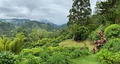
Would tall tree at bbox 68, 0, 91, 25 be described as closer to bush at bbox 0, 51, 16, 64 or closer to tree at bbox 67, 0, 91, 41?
tree at bbox 67, 0, 91, 41

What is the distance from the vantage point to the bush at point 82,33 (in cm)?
2464

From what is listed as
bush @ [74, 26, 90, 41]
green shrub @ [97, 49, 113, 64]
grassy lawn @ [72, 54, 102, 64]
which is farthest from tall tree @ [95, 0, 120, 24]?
green shrub @ [97, 49, 113, 64]

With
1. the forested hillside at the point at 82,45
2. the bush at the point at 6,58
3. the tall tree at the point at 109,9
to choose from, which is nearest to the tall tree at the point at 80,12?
the forested hillside at the point at 82,45

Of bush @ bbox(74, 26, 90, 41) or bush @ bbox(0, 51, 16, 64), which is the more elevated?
bush @ bbox(0, 51, 16, 64)

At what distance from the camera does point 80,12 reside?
27.6 metres

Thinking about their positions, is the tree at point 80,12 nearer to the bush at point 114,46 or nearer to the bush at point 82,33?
the bush at point 82,33

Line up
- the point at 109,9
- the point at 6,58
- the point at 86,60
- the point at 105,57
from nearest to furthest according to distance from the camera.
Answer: the point at 6,58 → the point at 105,57 → the point at 86,60 → the point at 109,9

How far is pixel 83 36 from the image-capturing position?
24.8 m

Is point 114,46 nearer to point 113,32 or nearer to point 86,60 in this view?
point 86,60

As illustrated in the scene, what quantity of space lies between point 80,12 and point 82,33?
4.14 metres

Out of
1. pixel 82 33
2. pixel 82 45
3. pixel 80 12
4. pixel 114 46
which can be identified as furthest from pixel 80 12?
pixel 114 46

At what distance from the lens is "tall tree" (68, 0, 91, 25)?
27.5m

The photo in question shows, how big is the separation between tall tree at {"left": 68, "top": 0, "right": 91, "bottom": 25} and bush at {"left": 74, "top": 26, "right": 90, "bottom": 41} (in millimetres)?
2996

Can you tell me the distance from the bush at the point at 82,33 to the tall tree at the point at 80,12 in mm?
2996
